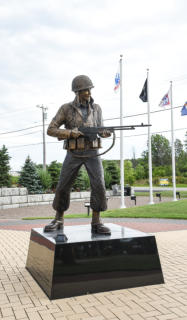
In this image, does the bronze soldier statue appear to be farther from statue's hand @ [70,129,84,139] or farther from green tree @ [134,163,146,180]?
green tree @ [134,163,146,180]

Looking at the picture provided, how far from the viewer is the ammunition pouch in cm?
506

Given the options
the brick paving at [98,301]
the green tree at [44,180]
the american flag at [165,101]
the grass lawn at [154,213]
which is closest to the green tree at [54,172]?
the green tree at [44,180]

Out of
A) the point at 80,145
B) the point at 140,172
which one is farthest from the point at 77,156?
the point at 140,172

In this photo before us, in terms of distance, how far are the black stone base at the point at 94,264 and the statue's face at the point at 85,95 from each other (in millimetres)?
2210

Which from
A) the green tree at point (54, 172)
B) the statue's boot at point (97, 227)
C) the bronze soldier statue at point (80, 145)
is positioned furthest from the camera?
the green tree at point (54, 172)

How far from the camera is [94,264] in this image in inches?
177

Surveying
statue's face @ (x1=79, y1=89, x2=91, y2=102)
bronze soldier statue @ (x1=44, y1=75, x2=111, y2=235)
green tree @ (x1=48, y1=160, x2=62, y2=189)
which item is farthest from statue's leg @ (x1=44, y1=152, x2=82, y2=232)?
green tree @ (x1=48, y1=160, x2=62, y2=189)

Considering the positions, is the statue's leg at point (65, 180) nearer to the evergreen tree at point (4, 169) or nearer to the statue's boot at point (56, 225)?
the statue's boot at point (56, 225)

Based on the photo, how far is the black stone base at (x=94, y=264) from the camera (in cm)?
432

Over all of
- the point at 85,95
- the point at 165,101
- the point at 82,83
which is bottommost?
the point at 85,95

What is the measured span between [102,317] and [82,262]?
0.92 metres

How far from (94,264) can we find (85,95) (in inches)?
103

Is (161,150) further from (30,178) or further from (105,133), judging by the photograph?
(105,133)

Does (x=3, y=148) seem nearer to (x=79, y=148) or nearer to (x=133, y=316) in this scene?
(x=79, y=148)
